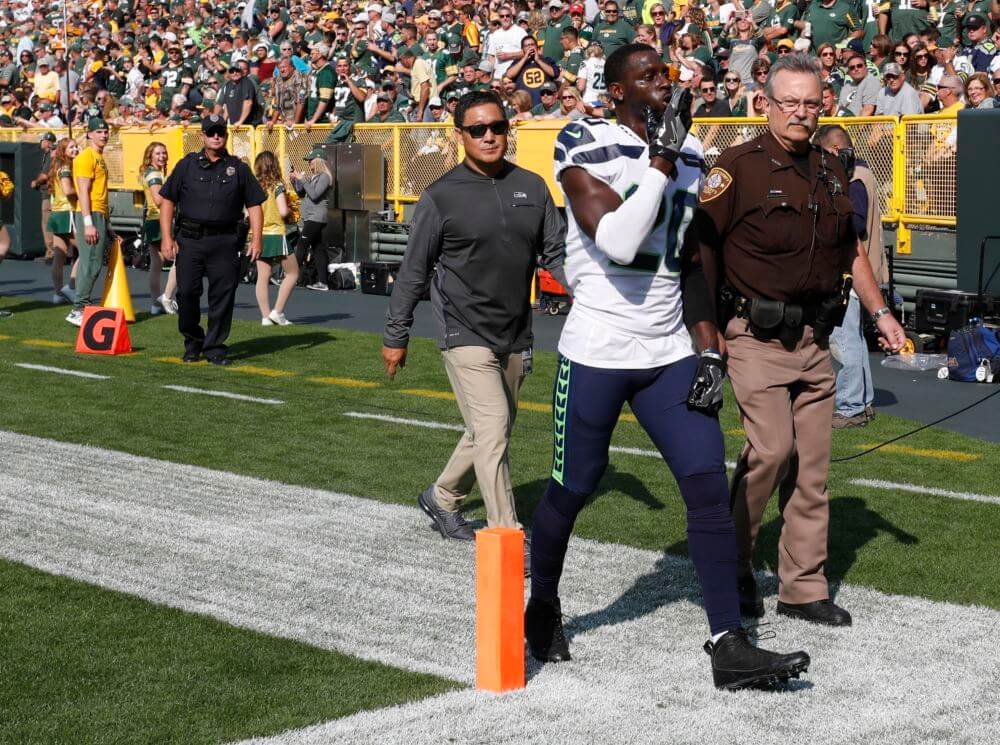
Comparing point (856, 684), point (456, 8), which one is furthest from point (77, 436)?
A: point (456, 8)

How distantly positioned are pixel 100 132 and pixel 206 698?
40.4 feet

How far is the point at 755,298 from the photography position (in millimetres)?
5449


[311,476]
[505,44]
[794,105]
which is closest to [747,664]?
[794,105]

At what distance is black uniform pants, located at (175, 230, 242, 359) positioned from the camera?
43.2 feet

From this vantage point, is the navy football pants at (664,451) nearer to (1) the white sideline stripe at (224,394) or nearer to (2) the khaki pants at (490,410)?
(2) the khaki pants at (490,410)

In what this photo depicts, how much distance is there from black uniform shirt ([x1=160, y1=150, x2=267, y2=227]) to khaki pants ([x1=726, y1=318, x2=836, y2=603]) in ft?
27.0

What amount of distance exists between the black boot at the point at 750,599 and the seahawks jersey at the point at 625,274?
120 centimetres

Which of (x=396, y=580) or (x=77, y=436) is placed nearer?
(x=396, y=580)

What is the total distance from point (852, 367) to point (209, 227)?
18.7 feet

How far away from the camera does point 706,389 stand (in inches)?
185

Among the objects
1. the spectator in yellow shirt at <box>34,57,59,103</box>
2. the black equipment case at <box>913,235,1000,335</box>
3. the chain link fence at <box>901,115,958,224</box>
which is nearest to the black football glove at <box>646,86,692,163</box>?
the black equipment case at <box>913,235,1000,335</box>

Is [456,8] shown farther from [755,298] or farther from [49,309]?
[755,298]

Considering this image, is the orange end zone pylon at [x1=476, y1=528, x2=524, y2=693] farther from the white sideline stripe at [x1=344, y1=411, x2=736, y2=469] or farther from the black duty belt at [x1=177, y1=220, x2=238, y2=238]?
the black duty belt at [x1=177, y1=220, x2=238, y2=238]

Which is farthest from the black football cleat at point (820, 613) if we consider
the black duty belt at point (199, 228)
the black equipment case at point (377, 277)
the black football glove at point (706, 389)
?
the black equipment case at point (377, 277)
